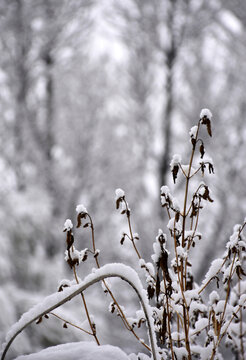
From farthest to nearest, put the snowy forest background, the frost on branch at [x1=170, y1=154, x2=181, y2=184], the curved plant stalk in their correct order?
the snowy forest background, the frost on branch at [x1=170, y1=154, x2=181, y2=184], the curved plant stalk

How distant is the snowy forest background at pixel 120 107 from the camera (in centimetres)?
606

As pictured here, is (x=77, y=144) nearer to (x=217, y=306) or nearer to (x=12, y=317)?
(x=12, y=317)

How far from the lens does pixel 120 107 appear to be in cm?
817

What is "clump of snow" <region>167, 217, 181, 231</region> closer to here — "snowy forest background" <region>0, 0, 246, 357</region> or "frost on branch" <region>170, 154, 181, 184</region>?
"frost on branch" <region>170, 154, 181, 184</region>

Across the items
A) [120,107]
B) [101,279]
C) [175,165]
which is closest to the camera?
[101,279]

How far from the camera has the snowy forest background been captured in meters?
6.06

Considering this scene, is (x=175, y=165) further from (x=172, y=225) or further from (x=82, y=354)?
(x=82, y=354)

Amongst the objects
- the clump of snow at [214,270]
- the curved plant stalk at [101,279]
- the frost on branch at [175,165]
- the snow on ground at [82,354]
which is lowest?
the snow on ground at [82,354]

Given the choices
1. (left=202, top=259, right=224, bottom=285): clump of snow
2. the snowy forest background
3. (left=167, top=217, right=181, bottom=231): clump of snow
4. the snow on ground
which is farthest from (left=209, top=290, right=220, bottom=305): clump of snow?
the snowy forest background

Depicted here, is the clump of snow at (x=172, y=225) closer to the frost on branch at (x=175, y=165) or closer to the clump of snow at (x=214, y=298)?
the frost on branch at (x=175, y=165)

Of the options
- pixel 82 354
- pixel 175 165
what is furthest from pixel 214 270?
pixel 82 354

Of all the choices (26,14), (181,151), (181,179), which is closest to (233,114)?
(181,151)

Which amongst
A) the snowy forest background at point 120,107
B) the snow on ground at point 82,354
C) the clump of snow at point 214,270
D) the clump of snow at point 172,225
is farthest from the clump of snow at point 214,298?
the snowy forest background at point 120,107

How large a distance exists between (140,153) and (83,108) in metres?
1.55
